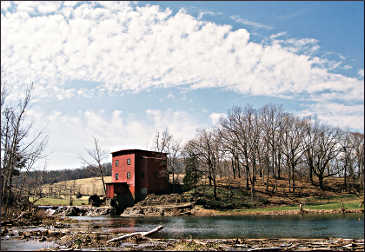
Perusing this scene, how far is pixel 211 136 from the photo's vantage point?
58656 mm

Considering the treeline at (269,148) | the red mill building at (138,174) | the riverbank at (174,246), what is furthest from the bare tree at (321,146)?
the riverbank at (174,246)

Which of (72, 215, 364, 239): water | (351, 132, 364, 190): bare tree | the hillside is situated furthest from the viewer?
(351, 132, 364, 190): bare tree

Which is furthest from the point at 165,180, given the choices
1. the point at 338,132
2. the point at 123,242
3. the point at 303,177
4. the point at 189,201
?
the point at 123,242

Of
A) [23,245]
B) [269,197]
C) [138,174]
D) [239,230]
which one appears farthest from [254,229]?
[138,174]

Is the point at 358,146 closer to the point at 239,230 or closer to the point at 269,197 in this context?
the point at 269,197

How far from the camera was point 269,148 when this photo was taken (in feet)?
196

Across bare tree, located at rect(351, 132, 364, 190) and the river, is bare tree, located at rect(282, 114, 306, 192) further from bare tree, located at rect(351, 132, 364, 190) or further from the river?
the river

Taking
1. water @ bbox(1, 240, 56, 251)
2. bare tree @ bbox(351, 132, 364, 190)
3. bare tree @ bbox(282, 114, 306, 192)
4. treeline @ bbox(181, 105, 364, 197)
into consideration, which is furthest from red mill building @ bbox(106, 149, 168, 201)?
water @ bbox(1, 240, 56, 251)

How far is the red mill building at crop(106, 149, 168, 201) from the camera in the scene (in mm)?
54344

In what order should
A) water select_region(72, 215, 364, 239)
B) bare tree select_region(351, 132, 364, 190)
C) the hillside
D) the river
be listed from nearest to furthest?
the river < water select_region(72, 215, 364, 239) < the hillside < bare tree select_region(351, 132, 364, 190)

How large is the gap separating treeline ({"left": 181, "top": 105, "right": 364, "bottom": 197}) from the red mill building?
4.65 meters

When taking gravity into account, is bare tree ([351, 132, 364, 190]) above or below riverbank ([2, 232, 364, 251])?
above

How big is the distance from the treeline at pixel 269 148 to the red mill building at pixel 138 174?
4.65 metres

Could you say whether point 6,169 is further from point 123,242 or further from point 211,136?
point 211,136
